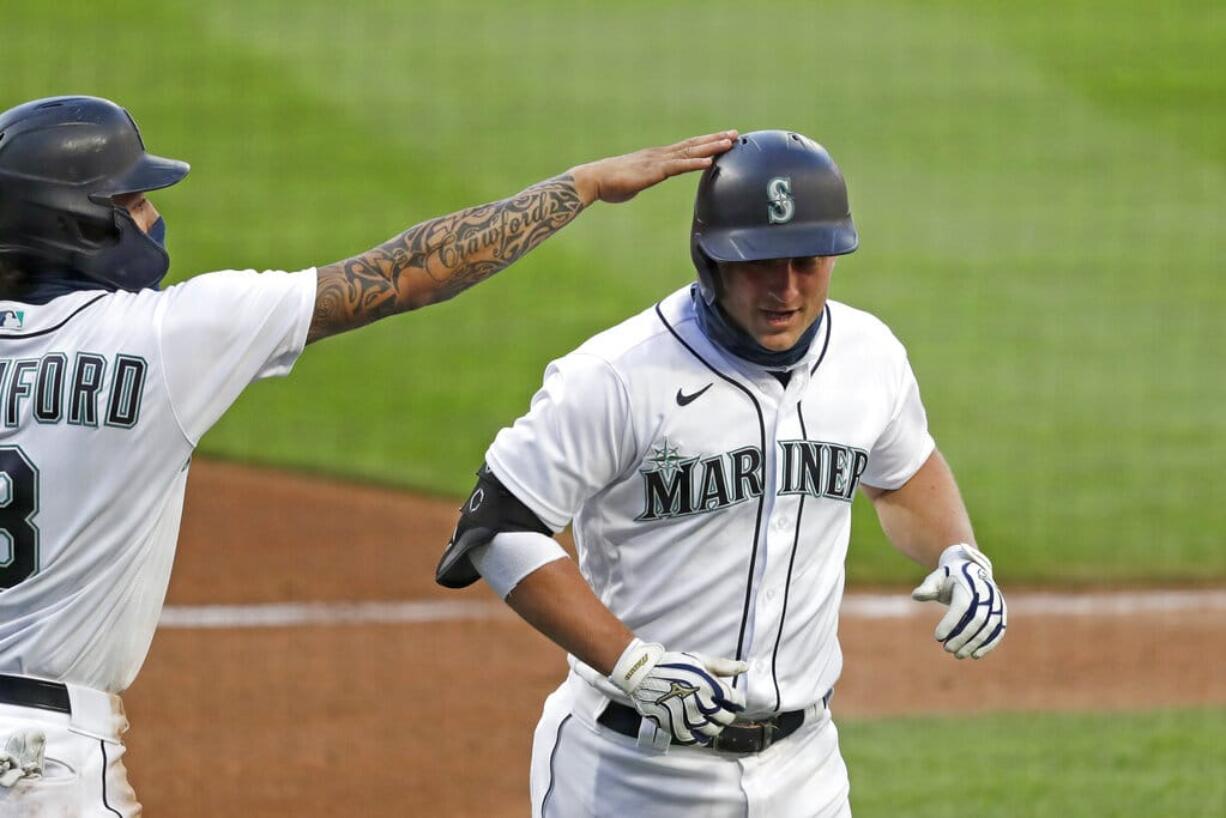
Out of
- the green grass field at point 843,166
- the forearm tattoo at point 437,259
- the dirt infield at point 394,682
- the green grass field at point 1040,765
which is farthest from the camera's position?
the green grass field at point 843,166

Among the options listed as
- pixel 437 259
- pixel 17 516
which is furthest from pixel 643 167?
pixel 17 516

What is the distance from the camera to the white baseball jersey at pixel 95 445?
3432mm

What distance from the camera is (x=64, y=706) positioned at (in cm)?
347

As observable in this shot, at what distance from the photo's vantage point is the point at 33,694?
3.46 m

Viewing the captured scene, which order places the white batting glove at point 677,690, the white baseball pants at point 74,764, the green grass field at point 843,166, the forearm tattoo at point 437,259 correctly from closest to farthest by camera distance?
the white batting glove at point 677,690, the white baseball pants at point 74,764, the forearm tattoo at point 437,259, the green grass field at point 843,166

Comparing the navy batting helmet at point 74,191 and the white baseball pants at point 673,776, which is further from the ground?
the navy batting helmet at point 74,191

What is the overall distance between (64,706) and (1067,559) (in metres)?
6.59

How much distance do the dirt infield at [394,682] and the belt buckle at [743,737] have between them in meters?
2.71

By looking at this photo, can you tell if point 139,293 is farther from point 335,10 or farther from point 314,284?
point 335,10

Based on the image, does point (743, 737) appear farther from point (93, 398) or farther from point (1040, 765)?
point (1040, 765)

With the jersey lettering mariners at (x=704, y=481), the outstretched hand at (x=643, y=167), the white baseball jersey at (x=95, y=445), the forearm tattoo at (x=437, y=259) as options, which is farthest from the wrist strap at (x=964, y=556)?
→ the white baseball jersey at (x=95, y=445)

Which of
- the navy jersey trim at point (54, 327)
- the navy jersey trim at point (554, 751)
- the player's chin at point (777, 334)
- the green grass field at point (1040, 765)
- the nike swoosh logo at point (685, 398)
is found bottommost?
the green grass field at point (1040, 765)

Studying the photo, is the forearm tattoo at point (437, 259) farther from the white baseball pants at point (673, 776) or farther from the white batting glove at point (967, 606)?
the white batting glove at point (967, 606)

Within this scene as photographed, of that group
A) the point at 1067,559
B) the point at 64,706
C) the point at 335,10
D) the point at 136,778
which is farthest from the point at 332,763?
the point at 335,10
